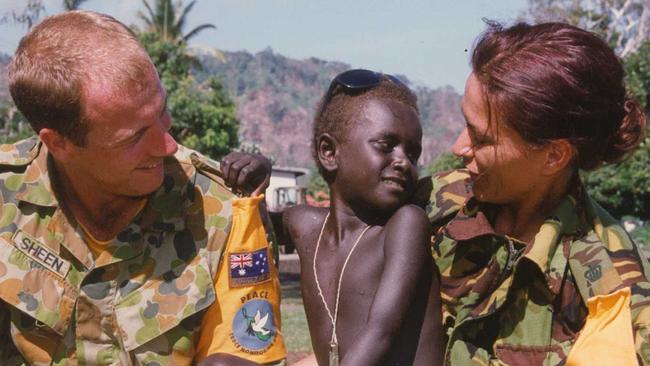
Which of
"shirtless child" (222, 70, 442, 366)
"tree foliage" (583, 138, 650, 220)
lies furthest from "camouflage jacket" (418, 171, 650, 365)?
"tree foliage" (583, 138, 650, 220)

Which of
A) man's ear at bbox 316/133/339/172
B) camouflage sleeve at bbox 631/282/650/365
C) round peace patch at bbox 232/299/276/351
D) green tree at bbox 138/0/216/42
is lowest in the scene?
green tree at bbox 138/0/216/42

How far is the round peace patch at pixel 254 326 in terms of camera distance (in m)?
3.05

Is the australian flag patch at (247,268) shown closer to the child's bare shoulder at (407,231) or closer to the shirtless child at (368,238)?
the shirtless child at (368,238)

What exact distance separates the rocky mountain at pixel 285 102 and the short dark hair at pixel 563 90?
340 ft

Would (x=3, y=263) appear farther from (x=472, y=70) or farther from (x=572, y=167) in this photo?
(x=572, y=167)

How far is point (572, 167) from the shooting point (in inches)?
110

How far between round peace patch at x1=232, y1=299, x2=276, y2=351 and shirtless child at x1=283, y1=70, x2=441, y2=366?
0.15 meters

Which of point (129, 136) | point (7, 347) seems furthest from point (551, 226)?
point (7, 347)

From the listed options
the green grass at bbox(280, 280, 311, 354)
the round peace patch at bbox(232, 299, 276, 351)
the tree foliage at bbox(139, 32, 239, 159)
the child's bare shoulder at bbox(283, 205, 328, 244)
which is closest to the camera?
the round peace patch at bbox(232, 299, 276, 351)

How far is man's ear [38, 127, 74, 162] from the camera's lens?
118 inches

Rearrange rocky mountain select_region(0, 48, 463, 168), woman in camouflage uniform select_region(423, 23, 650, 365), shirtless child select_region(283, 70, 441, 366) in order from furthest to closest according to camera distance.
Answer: rocky mountain select_region(0, 48, 463, 168) → shirtless child select_region(283, 70, 441, 366) → woman in camouflage uniform select_region(423, 23, 650, 365)

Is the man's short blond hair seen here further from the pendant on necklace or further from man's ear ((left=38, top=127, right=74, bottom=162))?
the pendant on necklace

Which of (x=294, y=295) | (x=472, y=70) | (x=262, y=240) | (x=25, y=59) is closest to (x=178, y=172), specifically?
(x=262, y=240)

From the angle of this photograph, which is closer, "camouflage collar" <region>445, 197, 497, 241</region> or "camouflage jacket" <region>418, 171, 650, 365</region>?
"camouflage jacket" <region>418, 171, 650, 365</region>
